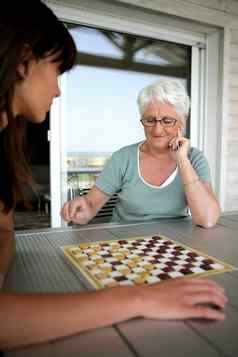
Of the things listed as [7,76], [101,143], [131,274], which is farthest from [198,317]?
[101,143]

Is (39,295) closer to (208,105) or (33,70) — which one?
(33,70)

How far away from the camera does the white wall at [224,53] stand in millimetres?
2617

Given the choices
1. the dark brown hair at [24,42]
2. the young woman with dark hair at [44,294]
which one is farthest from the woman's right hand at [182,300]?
the dark brown hair at [24,42]

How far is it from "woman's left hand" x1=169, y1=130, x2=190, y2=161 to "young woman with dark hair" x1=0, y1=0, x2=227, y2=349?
68cm

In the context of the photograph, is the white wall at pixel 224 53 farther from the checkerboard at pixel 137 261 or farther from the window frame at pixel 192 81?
the checkerboard at pixel 137 261

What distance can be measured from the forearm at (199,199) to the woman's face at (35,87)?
0.68 meters

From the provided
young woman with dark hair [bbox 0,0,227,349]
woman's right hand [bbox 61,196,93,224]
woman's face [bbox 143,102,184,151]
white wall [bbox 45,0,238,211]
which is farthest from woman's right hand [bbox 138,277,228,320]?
white wall [bbox 45,0,238,211]

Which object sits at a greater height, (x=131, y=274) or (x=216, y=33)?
(x=216, y=33)

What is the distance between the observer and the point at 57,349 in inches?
18.9

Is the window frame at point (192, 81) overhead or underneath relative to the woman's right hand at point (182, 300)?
overhead

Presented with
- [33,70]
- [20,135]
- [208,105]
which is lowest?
[20,135]

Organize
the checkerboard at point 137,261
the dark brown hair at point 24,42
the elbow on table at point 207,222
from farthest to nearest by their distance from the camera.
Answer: the elbow on table at point 207,222, the checkerboard at point 137,261, the dark brown hair at point 24,42

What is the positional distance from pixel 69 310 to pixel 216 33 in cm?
306

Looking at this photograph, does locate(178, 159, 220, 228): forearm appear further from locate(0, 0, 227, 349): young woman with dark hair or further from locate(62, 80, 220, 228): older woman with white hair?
locate(0, 0, 227, 349): young woman with dark hair
